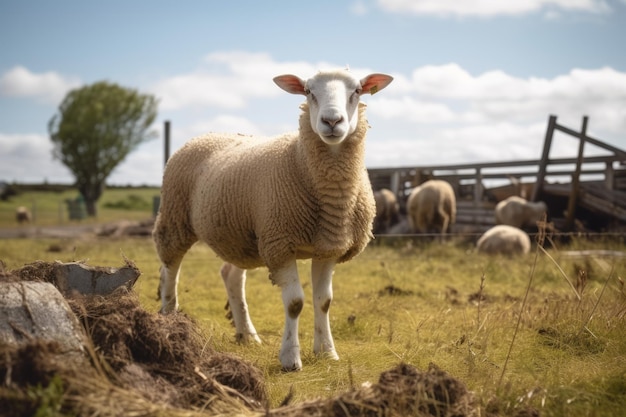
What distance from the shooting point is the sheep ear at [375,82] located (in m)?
6.10

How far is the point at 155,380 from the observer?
3.77m

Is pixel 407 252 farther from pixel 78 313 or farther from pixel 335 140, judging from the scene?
pixel 78 313

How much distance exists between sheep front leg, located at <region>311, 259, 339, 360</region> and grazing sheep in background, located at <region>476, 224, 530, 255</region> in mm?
8551

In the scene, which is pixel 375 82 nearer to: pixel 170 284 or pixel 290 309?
pixel 290 309

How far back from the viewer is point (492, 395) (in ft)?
12.9

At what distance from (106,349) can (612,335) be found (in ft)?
14.5

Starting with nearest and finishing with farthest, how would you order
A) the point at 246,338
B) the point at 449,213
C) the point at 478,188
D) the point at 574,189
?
the point at 246,338 < the point at 574,189 < the point at 449,213 < the point at 478,188

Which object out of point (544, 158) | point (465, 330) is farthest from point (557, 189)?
point (465, 330)

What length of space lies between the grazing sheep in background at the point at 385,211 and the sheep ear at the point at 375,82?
1467cm

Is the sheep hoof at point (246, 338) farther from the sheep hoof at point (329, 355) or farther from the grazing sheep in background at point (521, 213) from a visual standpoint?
the grazing sheep in background at point (521, 213)

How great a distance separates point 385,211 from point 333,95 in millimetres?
15591

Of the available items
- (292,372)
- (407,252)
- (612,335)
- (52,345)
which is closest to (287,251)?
(292,372)

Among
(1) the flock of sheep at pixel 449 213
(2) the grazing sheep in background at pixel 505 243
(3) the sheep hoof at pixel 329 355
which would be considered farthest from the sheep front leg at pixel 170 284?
(1) the flock of sheep at pixel 449 213

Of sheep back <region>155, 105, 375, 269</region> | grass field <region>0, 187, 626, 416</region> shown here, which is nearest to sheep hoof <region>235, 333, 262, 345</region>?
grass field <region>0, 187, 626, 416</region>
